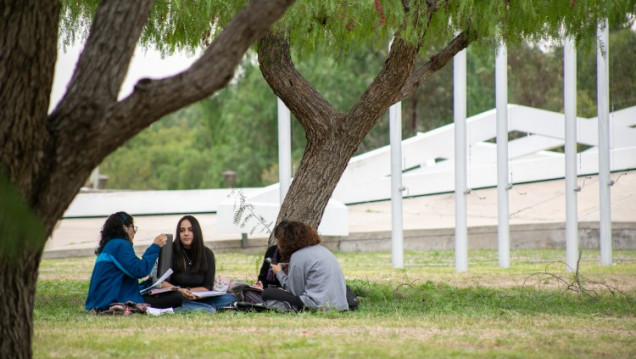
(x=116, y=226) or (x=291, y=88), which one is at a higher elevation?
(x=291, y=88)

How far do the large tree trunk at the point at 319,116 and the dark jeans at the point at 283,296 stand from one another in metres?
1.53

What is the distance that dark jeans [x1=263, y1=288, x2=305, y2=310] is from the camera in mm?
9711

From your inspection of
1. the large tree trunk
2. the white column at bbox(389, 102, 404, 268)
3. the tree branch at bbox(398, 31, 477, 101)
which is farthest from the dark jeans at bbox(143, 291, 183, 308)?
the white column at bbox(389, 102, 404, 268)

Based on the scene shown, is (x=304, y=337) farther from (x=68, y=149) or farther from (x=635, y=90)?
(x=635, y=90)

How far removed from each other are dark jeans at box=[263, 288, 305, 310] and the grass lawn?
268mm

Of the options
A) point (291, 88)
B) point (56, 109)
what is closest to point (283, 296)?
point (291, 88)

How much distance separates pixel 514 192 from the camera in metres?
26.7

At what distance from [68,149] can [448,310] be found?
5120 mm

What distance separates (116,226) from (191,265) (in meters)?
0.86

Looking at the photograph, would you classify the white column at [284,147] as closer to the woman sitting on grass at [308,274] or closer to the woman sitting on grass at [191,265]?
the woman sitting on grass at [191,265]

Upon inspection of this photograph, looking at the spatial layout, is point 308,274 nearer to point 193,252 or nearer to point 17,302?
point 193,252

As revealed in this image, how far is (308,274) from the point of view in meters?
9.71

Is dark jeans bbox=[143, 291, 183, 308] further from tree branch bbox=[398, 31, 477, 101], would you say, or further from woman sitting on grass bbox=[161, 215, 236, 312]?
tree branch bbox=[398, 31, 477, 101]

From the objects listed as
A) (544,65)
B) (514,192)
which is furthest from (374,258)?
(544,65)
